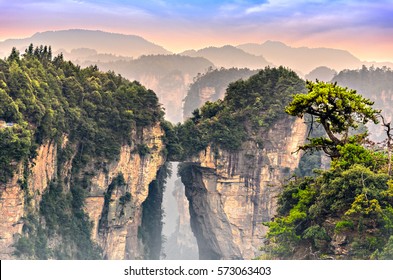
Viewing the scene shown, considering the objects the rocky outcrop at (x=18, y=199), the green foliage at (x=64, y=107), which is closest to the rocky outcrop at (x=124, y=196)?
the green foliage at (x=64, y=107)

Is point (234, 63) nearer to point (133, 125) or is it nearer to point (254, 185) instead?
point (254, 185)

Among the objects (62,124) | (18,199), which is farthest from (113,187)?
(18,199)

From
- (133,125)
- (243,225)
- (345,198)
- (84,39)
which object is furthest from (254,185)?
(84,39)

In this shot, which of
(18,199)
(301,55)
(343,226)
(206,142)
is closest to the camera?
(343,226)

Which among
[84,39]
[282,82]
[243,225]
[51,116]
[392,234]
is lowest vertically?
[243,225]

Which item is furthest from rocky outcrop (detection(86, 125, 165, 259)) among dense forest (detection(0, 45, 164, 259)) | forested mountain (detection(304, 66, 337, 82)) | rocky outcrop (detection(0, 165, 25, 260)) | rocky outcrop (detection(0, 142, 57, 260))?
forested mountain (detection(304, 66, 337, 82))

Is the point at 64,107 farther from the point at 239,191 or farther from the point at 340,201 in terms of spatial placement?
the point at 340,201
